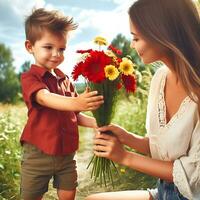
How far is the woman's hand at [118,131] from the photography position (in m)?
2.38

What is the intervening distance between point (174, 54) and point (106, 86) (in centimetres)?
38

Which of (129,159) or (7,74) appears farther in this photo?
(7,74)

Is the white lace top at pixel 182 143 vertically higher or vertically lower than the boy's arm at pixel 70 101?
lower

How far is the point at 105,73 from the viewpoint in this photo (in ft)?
7.22

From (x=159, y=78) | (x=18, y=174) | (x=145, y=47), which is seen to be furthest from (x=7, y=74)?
(x=145, y=47)

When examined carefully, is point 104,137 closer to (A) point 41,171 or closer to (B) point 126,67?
(B) point 126,67

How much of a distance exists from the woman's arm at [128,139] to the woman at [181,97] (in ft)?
0.04

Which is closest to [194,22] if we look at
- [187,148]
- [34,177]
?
[187,148]

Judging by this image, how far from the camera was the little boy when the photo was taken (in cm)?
288

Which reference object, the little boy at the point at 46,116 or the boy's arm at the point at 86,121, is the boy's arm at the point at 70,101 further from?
the boy's arm at the point at 86,121

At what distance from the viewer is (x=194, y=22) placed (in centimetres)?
233

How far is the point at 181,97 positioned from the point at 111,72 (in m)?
0.48

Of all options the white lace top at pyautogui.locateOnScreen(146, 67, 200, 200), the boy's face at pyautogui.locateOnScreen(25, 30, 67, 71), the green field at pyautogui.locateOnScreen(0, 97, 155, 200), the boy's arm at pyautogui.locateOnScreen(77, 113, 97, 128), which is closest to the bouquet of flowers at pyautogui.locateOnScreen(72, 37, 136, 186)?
the white lace top at pyautogui.locateOnScreen(146, 67, 200, 200)

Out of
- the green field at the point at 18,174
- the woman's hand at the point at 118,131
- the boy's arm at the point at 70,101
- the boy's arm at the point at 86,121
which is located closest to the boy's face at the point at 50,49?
the boy's arm at the point at 70,101
